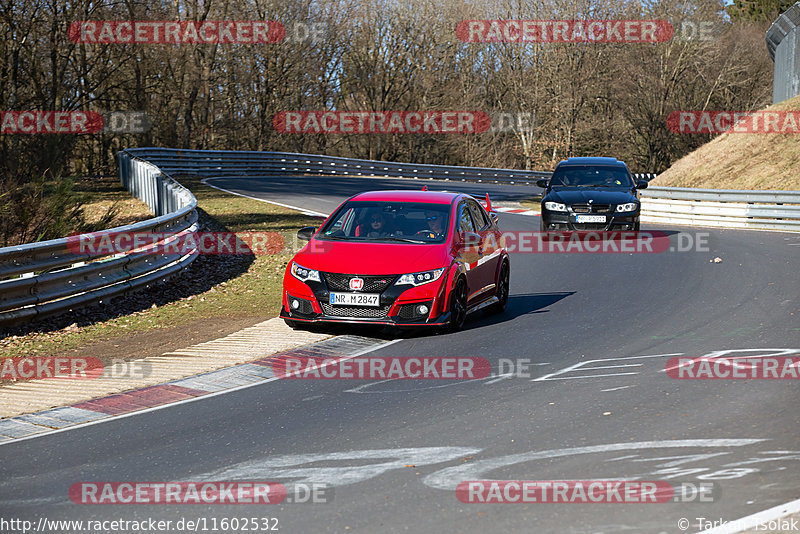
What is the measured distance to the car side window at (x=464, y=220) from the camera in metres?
11.8

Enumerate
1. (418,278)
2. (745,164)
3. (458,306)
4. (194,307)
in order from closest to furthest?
1. (418,278)
2. (458,306)
3. (194,307)
4. (745,164)

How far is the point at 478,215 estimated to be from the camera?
12789 mm

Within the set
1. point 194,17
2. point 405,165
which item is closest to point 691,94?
point 405,165

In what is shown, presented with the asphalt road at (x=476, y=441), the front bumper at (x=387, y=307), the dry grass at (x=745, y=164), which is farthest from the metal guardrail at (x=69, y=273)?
the dry grass at (x=745, y=164)

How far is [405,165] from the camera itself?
161ft

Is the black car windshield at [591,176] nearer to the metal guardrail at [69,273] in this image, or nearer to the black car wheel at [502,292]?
the black car wheel at [502,292]

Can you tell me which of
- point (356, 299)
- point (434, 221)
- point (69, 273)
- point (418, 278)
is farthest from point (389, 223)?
point (69, 273)

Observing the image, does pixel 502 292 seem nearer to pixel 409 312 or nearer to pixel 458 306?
pixel 458 306

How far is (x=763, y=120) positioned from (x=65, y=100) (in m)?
27.7

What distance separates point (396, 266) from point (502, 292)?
101 inches

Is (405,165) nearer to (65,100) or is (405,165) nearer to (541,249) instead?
(65,100)

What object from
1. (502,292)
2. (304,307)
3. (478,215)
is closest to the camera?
(304,307)

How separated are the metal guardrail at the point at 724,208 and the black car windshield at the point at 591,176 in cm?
564

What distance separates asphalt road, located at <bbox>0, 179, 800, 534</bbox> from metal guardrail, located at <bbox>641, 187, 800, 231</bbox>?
1498cm
